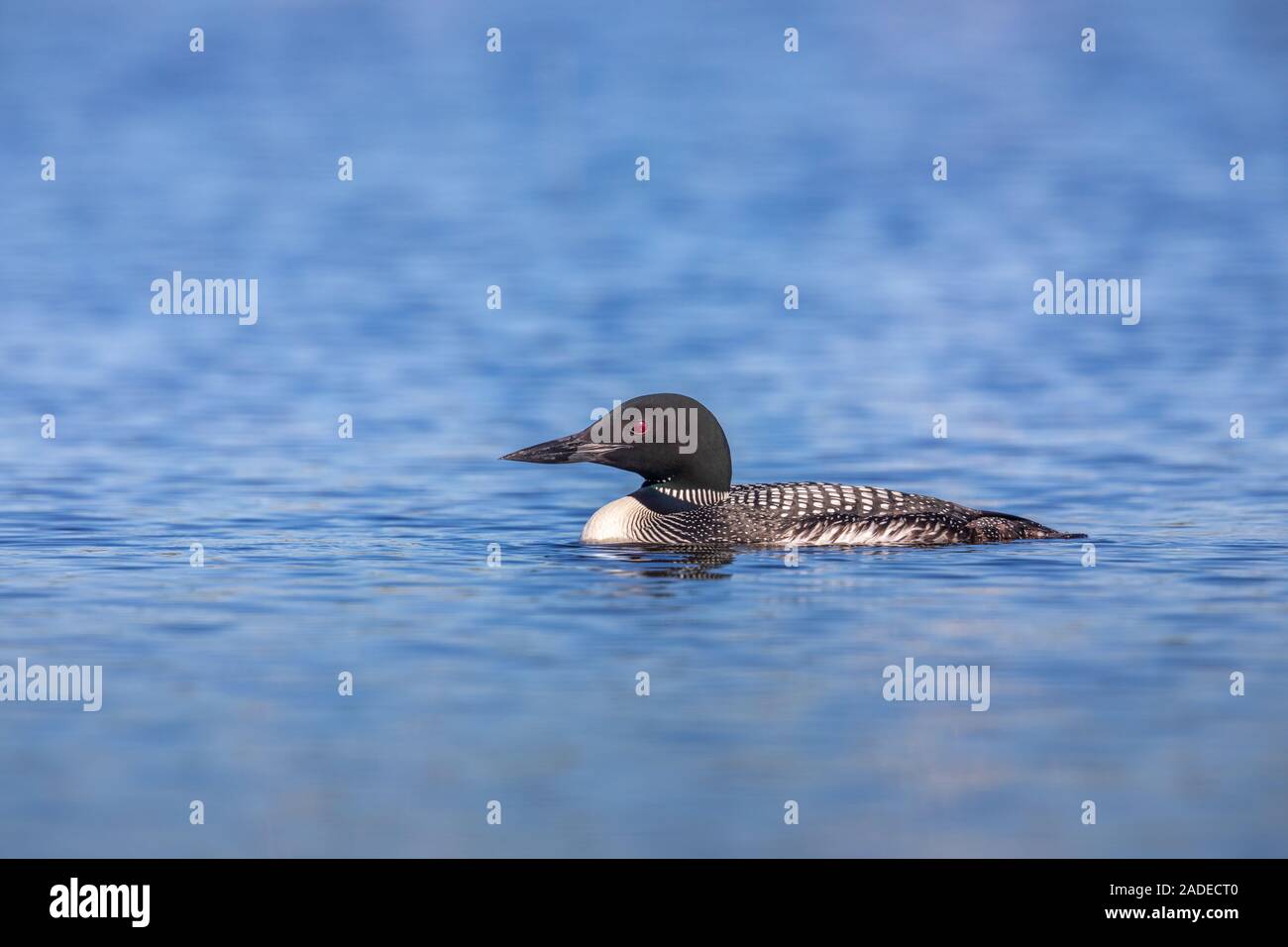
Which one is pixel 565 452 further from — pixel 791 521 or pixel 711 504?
pixel 791 521

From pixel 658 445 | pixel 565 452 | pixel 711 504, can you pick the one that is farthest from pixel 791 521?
pixel 565 452

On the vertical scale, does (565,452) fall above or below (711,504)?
above

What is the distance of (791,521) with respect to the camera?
7.46 meters

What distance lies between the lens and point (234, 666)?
502 cm

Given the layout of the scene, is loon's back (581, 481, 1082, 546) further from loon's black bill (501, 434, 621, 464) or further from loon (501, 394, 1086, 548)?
loon's black bill (501, 434, 621, 464)

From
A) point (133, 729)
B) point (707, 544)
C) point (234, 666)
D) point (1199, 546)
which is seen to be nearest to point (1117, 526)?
point (1199, 546)

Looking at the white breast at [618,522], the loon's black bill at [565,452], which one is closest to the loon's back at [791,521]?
the white breast at [618,522]

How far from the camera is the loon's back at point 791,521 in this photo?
7.41 metres

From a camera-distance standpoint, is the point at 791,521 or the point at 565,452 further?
the point at 565,452

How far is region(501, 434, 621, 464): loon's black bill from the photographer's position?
7.62 meters

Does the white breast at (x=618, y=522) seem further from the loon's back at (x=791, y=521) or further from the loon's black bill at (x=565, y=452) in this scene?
the loon's black bill at (x=565, y=452)

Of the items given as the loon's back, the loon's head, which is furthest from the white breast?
the loon's head

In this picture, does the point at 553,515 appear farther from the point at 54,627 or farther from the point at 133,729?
the point at 133,729

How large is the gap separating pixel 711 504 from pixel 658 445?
0.39m
